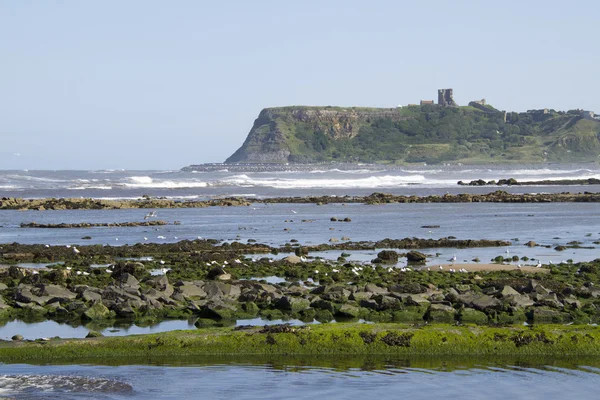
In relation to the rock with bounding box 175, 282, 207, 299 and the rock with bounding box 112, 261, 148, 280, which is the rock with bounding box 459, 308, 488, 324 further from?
the rock with bounding box 112, 261, 148, 280

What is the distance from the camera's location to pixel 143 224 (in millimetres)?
43156

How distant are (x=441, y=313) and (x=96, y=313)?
22.5 ft

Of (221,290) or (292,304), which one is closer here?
(292,304)

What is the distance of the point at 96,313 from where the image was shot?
58.9 feet

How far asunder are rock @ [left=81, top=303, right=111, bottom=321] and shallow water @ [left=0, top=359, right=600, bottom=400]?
372 cm

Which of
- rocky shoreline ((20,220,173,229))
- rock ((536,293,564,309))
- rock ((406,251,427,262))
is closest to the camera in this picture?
rock ((536,293,564,309))

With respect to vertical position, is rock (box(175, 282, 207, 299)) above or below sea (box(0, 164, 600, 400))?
above

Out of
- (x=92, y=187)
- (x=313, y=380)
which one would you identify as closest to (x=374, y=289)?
(x=313, y=380)

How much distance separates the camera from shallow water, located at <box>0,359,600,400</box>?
1255cm

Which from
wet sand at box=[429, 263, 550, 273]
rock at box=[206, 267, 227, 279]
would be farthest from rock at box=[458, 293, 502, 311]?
rock at box=[206, 267, 227, 279]

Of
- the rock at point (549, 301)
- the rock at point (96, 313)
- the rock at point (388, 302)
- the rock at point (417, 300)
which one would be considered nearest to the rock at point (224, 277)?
the rock at point (96, 313)

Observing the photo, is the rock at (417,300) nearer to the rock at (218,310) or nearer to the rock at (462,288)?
the rock at (462,288)

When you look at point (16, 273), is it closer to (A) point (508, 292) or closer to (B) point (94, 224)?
(A) point (508, 292)

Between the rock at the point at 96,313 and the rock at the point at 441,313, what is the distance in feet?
21.1
